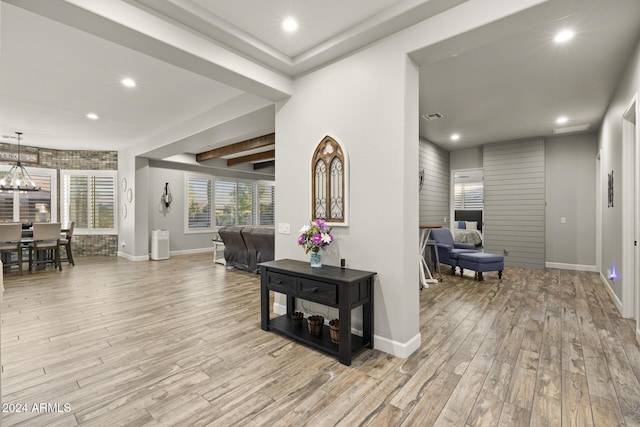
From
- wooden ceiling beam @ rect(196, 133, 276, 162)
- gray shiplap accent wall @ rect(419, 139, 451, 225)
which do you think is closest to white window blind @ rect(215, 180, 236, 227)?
wooden ceiling beam @ rect(196, 133, 276, 162)

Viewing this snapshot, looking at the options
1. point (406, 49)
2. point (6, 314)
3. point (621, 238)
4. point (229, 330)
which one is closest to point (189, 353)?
point (229, 330)

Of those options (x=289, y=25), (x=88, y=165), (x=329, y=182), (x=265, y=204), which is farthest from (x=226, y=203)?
(x=289, y=25)

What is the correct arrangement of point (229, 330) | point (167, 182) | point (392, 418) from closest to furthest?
point (392, 418) → point (229, 330) → point (167, 182)

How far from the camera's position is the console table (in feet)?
8.32

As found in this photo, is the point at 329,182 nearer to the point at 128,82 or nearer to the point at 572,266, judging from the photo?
the point at 128,82

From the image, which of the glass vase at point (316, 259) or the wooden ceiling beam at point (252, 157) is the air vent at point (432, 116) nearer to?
the glass vase at point (316, 259)

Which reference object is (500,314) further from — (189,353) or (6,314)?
(6,314)

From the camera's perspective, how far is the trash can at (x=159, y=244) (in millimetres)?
7785

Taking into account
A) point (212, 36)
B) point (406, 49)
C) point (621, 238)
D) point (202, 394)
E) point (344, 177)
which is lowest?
point (202, 394)

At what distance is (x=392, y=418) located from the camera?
1896 mm

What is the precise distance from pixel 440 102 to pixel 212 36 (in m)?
3.34

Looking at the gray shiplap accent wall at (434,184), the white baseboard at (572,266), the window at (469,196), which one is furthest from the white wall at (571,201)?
the window at (469,196)

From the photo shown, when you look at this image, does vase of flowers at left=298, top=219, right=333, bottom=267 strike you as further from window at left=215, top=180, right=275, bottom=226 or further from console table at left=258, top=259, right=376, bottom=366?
window at left=215, top=180, right=275, bottom=226

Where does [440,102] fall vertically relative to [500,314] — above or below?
above
